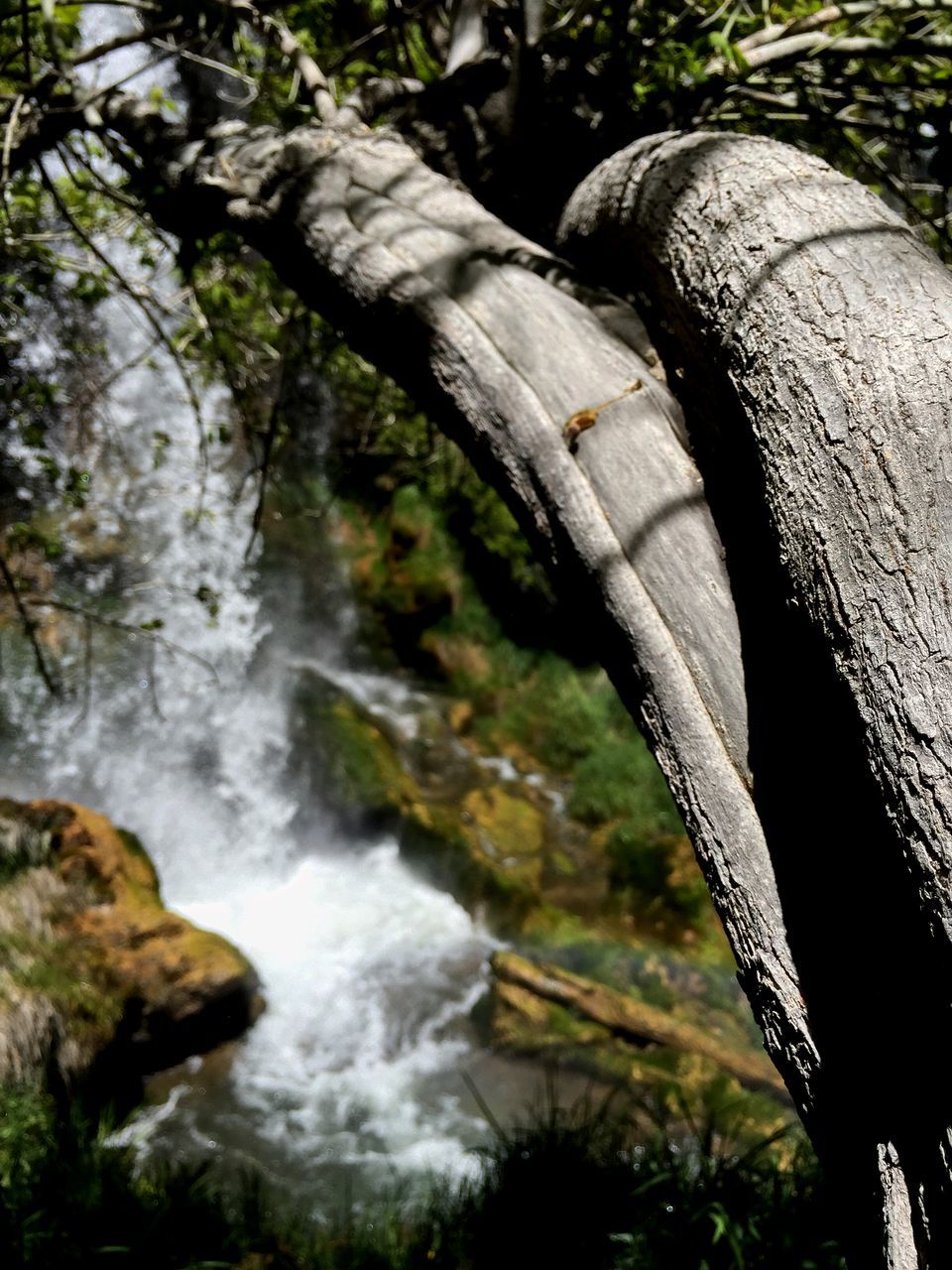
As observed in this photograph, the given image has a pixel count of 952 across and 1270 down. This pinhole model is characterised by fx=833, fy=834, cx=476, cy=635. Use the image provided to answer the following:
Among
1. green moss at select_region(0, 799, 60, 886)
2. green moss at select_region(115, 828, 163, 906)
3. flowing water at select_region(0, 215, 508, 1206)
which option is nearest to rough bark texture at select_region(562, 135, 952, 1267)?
flowing water at select_region(0, 215, 508, 1206)

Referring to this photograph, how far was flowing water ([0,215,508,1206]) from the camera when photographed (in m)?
4.53

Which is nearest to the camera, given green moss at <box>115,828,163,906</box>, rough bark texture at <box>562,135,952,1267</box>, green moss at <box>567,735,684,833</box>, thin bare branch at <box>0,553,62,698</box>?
rough bark texture at <box>562,135,952,1267</box>

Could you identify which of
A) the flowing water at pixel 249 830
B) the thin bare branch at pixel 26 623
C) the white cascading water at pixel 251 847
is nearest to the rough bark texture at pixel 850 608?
the thin bare branch at pixel 26 623

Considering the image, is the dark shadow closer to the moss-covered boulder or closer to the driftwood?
the moss-covered boulder

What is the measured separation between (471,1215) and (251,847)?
405 cm

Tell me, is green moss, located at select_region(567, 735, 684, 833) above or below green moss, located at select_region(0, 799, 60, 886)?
above

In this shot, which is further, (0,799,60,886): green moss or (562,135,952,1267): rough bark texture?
(0,799,60,886): green moss

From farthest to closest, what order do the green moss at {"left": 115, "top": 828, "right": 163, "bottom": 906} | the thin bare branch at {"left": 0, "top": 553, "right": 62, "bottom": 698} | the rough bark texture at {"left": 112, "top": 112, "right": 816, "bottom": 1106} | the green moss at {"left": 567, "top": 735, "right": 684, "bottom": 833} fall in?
1. the green moss at {"left": 567, "top": 735, "right": 684, "bottom": 833}
2. the green moss at {"left": 115, "top": 828, "right": 163, "bottom": 906}
3. the thin bare branch at {"left": 0, "top": 553, "right": 62, "bottom": 698}
4. the rough bark texture at {"left": 112, "top": 112, "right": 816, "bottom": 1106}

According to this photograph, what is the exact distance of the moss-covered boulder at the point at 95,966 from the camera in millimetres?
3969

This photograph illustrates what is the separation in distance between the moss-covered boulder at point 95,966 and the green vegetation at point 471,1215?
44 centimetres

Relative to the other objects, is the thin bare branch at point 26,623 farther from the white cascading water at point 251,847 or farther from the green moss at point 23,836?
the green moss at point 23,836

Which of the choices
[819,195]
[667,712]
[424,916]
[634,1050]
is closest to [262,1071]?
[424,916]

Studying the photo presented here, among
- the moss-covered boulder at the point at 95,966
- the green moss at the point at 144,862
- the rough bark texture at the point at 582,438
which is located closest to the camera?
the rough bark texture at the point at 582,438

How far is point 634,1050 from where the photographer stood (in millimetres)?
4773
